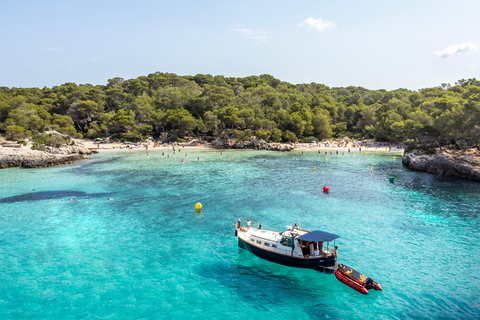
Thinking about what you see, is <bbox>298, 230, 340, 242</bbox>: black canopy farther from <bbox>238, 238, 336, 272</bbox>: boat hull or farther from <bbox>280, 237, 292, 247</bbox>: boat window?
<bbox>238, 238, 336, 272</bbox>: boat hull

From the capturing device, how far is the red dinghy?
17.9m

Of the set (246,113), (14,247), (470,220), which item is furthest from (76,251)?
(246,113)

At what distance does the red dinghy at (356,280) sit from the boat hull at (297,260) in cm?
70

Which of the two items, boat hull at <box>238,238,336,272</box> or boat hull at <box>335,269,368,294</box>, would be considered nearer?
boat hull at <box>335,269,368,294</box>

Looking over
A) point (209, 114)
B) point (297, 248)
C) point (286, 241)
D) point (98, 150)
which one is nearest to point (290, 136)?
point (209, 114)

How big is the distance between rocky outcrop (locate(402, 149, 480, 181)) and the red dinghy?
139ft

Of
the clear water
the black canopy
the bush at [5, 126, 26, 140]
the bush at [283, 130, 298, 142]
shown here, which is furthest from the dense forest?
the black canopy

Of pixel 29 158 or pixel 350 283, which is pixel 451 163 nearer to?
pixel 350 283

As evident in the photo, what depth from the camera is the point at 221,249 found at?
24.1 meters

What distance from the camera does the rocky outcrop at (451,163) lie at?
48188 millimetres

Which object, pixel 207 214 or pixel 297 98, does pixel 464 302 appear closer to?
pixel 207 214

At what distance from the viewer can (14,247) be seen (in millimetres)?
24609

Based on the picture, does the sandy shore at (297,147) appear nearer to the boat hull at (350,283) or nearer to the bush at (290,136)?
the bush at (290,136)

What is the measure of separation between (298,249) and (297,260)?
30.9 inches
